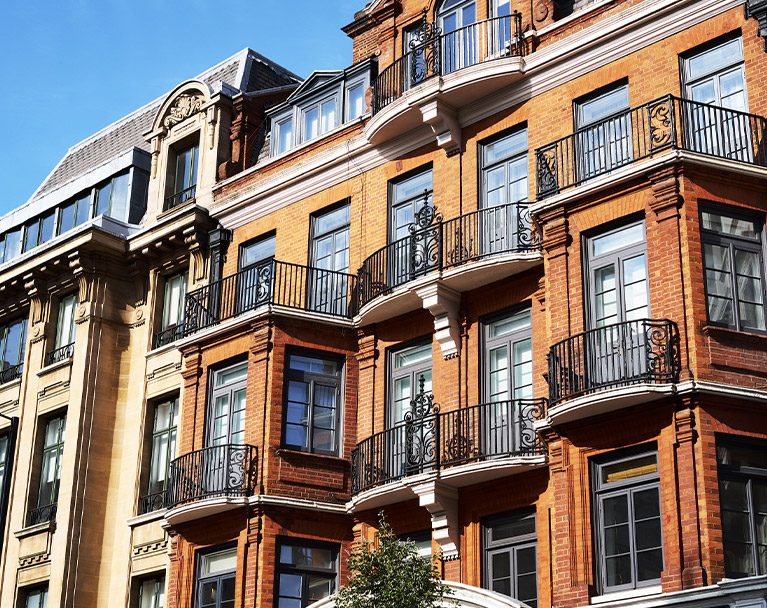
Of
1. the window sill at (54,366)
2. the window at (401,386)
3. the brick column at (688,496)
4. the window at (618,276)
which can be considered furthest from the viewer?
the window sill at (54,366)

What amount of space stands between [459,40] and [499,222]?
4.52m

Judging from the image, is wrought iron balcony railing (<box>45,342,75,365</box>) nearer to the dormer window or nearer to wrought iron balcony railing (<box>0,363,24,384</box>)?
wrought iron balcony railing (<box>0,363,24,384</box>)

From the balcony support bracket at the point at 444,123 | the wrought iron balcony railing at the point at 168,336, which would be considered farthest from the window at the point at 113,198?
the balcony support bracket at the point at 444,123

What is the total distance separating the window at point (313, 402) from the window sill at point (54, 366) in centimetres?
821

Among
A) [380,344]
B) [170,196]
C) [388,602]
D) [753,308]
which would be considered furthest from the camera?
[170,196]

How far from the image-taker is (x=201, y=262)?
29.2 m

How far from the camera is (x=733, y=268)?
63.8 ft

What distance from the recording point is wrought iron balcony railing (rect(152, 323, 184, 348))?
96.0 feet

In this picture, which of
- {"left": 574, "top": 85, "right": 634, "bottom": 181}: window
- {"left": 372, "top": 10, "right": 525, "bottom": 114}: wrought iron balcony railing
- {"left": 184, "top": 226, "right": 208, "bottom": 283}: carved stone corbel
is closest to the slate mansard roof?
{"left": 184, "top": 226, "right": 208, "bottom": 283}: carved stone corbel

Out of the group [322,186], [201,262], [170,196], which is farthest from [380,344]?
[170,196]

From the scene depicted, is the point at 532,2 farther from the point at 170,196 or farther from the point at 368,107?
the point at 170,196

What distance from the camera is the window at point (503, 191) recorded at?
887 inches

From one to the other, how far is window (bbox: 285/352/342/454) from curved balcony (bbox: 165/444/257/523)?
3.44 feet

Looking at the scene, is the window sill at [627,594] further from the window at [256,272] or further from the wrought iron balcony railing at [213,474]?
the window at [256,272]
